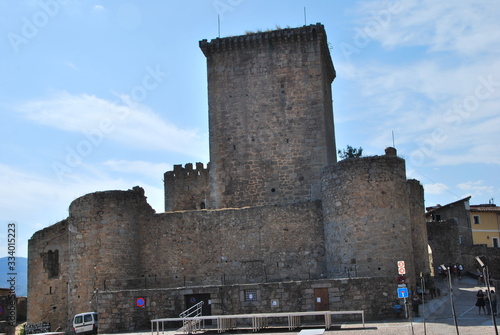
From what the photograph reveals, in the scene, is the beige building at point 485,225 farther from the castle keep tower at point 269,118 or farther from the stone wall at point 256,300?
the stone wall at point 256,300

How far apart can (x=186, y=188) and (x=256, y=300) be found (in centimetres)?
1631

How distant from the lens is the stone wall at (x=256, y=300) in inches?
850

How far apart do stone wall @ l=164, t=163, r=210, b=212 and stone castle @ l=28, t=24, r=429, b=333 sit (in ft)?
24.0

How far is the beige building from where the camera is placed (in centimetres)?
5084

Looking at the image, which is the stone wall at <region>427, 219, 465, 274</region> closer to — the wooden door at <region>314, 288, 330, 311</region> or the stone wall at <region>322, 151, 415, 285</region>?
the stone wall at <region>322, 151, 415, 285</region>

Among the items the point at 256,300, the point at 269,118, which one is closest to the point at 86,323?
the point at 256,300

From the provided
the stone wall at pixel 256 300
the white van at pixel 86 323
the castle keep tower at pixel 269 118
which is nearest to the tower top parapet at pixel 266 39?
the castle keep tower at pixel 269 118

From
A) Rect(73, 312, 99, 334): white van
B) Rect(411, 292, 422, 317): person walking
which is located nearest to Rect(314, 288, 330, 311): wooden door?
Rect(411, 292, 422, 317): person walking

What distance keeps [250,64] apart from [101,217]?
10.6 meters

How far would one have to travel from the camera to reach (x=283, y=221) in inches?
1019

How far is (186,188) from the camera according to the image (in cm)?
3800

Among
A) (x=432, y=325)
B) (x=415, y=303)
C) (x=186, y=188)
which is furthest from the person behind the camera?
(x=186, y=188)

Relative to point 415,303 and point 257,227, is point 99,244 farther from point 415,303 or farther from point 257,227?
point 415,303

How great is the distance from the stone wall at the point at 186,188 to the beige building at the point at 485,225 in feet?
81.3
